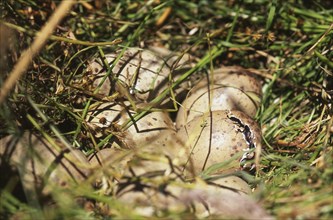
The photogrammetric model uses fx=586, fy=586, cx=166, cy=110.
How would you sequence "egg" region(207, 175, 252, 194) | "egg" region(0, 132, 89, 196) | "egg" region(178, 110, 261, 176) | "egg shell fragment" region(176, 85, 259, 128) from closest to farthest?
"egg" region(0, 132, 89, 196), "egg" region(207, 175, 252, 194), "egg" region(178, 110, 261, 176), "egg shell fragment" region(176, 85, 259, 128)

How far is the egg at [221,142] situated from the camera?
2.20 meters

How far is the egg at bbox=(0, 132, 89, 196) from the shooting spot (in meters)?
1.84

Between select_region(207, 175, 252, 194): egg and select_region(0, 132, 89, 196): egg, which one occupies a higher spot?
select_region(207, 175, 252, 194): egg

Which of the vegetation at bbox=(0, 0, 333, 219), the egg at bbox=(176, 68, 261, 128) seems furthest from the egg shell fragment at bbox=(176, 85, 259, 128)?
the vegetation at bbox=(0, 0, 333, 219)

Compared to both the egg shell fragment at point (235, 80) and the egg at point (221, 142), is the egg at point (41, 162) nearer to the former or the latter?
the egg at point (221, 142)

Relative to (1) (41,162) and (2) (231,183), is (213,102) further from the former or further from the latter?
(1) (41,162)

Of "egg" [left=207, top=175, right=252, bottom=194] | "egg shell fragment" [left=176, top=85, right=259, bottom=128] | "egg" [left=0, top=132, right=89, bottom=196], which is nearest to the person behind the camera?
"egg" [left=0, top=132, right=89, bottom=196]

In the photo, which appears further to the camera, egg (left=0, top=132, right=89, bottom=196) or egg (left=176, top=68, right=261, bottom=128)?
egg (left=176, top=68, right=261, bottom=128)

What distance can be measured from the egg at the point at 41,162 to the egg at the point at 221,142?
1.44ft

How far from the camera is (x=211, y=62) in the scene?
7.49 ft

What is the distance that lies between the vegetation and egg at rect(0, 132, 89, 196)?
5 centimetres

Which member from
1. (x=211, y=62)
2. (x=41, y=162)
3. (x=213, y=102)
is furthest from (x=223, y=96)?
(x=41, y=162)

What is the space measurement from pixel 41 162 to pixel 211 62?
811 mm

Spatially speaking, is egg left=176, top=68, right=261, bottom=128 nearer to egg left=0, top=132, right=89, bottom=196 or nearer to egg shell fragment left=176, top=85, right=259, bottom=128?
egg shell fragment left=176, top=85, right=259, bottom=128
